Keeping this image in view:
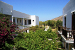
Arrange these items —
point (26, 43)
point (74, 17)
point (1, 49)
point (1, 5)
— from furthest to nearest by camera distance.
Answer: point (1, 5), point (1, 49), point (74, 17), point (26, 43)

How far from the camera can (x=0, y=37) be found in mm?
4426

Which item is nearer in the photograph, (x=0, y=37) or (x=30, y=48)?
(x=30, y=48)

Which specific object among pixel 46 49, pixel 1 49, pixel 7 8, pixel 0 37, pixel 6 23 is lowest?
pixel 1 49

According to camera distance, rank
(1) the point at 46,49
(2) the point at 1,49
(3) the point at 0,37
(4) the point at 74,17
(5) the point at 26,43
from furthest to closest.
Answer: (2) the point at 1,49 → (4) the point at 74,17 → (3) the point at 0,37 → (5) the point at 26,43 → (1) the point at 46,49

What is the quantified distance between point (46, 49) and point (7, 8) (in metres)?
8.21

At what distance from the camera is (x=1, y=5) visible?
9.08 metres

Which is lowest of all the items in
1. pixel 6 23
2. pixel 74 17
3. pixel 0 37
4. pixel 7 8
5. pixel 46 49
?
pixel 46 49

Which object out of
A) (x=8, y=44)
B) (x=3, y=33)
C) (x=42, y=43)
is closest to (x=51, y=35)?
(x=42, y=43)

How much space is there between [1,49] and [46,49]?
513cm

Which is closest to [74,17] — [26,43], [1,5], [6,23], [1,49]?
[26,43]

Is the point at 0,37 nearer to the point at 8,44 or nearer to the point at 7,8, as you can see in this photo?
the point at 8,44

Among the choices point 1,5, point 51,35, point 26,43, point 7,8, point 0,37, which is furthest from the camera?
point 7,8

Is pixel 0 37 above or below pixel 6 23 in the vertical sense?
below

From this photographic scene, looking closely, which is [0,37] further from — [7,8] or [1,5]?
[7,8]
